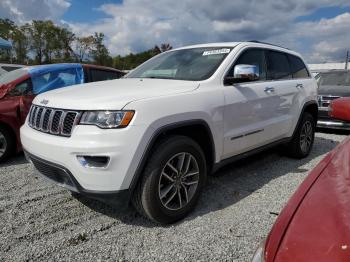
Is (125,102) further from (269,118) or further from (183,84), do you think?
(269,118)

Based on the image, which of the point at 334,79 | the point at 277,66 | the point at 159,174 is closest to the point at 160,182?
the point at 159,174

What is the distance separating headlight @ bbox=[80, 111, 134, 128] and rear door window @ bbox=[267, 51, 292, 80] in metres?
2.56

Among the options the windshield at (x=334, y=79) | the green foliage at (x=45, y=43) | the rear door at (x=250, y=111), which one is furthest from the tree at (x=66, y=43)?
the rear door at (x=250, y=111)

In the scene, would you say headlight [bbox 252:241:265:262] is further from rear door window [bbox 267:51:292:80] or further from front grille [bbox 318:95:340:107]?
front grille [bbox 318:95:340:107]

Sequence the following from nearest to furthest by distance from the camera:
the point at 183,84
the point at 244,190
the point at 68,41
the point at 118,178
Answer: the point at 118,178 < the point at 183,84 < the point at 244,190 < the point at 68,41

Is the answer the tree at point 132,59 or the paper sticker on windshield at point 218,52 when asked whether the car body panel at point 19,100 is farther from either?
the tree at point 132,59

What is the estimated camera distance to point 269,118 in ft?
14.6

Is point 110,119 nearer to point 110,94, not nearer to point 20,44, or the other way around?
point 110,94

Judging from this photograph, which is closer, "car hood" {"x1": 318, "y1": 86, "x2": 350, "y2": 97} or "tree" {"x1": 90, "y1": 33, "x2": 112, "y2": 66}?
"car hood" {"x1": 318, "y1": 86, "x2": 350, "y2": 97}

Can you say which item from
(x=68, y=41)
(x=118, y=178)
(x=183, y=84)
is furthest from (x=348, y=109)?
(x=68, y=41)

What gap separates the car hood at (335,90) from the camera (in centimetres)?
844

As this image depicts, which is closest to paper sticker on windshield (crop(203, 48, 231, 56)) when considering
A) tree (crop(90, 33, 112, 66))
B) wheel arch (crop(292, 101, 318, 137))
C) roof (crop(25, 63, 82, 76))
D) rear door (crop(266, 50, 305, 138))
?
rear door (crop(266, 50, 305, 138))

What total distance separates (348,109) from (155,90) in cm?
163

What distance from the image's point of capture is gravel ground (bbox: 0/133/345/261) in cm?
281
